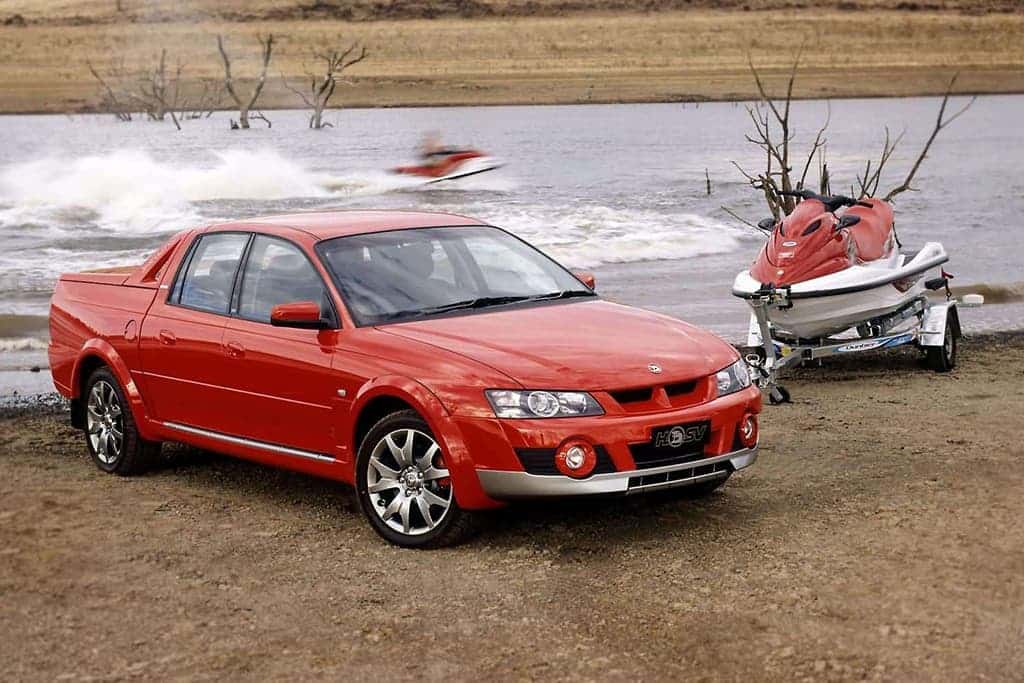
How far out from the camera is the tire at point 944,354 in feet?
40.3

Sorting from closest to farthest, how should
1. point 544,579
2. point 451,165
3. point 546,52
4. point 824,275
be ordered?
point 544,579 → point 824,275 → point 451,165 → point 546,52

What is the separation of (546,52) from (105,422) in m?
113

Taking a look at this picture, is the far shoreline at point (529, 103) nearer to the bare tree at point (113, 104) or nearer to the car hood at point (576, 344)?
the bare tree at point (113, 104)

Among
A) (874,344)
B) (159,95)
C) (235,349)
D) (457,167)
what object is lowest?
(457,167)

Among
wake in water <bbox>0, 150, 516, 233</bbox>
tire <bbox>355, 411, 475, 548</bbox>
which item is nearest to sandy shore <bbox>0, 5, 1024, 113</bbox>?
wake in water <bbox>0, 150, 516, 233</bbox>

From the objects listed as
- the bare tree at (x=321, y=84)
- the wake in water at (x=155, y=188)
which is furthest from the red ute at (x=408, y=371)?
the bare tree at (x=321, y=84)

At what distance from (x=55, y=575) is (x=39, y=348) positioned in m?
9.08

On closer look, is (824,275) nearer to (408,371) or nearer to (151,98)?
(408,371)

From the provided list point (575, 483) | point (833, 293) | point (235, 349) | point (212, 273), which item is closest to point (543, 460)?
point (575, 483)

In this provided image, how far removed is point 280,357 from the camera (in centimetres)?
750

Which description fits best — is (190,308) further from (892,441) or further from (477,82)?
(477,82)

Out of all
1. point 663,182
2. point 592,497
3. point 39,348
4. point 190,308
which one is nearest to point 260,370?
point 190,308

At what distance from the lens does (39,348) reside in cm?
1544

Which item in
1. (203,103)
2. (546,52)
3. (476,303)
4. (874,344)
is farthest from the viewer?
(546,52)
